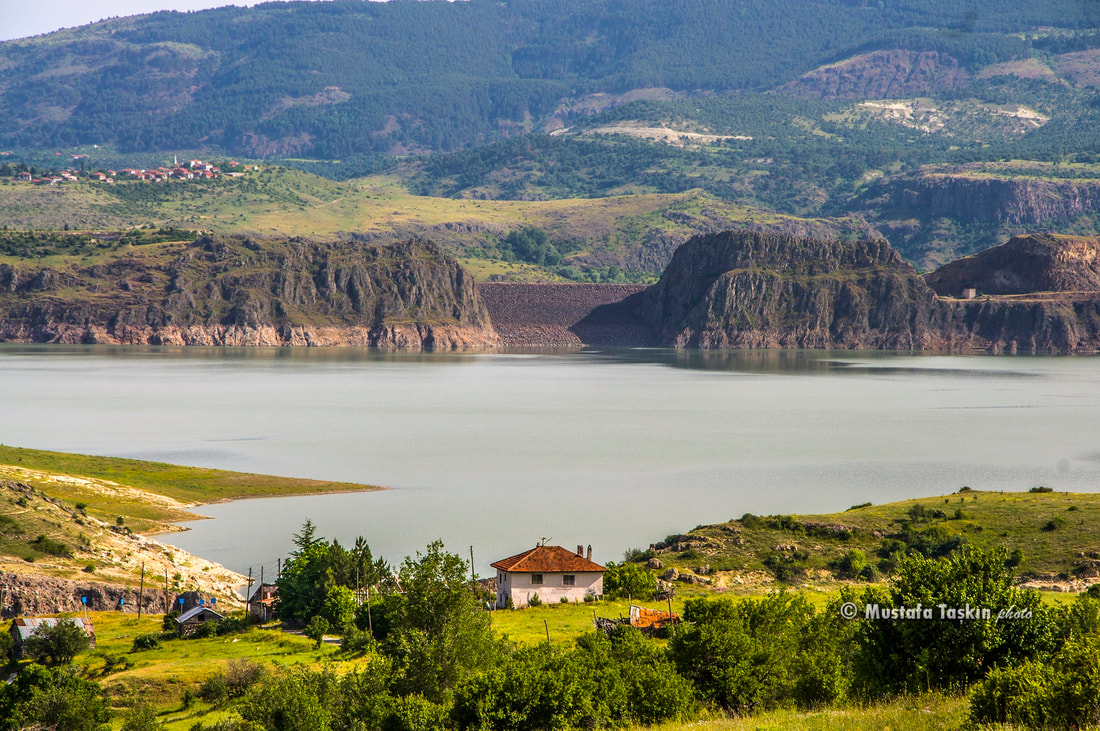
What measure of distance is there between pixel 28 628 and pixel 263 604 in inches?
354

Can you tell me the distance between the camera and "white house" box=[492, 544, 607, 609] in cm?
4609

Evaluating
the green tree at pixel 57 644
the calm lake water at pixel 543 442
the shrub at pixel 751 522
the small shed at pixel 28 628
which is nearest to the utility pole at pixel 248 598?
the calm lake water at pixel 543 442

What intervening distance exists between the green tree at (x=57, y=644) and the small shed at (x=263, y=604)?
23.5 feet

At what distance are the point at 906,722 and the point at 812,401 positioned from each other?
123860 mm

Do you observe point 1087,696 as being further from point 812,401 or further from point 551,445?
point 812,401

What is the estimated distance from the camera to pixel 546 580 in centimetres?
4644

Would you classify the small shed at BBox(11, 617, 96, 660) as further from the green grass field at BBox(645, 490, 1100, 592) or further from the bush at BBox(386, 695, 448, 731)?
the green grass field at BBox(645, 490, 1100, 592)

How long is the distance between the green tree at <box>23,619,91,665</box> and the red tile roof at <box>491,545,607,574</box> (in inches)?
628

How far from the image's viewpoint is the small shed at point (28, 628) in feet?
143

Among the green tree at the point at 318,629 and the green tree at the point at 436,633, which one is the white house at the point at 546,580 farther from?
the green tree at the point at 436,633

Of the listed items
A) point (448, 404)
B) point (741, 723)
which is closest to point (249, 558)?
point (741, 723)

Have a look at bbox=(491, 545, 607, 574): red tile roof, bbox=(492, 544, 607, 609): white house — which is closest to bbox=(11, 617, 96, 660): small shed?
bbox=(492, 544, 607, 609): white house

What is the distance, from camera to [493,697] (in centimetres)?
2688

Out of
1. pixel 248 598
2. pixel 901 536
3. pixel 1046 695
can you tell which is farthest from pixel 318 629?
pixel 1046 695
